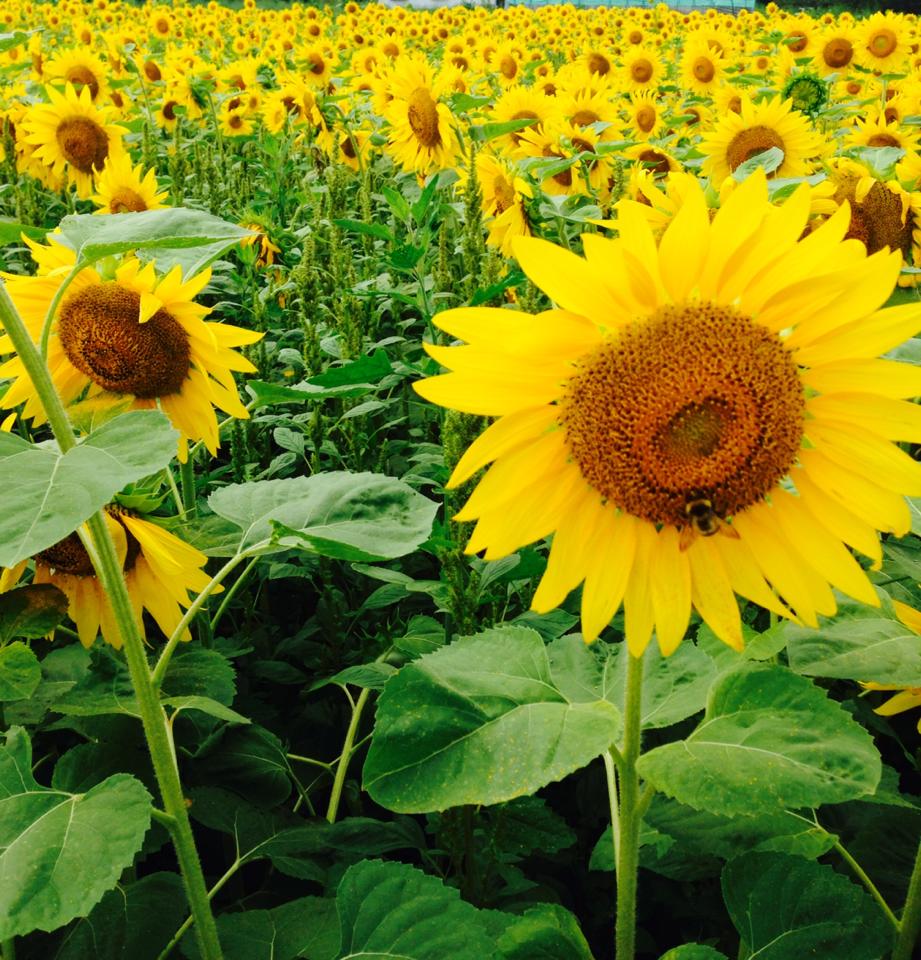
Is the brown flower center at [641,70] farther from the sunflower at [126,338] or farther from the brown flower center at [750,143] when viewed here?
the sunflower at [126,338]

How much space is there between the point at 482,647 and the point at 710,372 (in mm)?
461

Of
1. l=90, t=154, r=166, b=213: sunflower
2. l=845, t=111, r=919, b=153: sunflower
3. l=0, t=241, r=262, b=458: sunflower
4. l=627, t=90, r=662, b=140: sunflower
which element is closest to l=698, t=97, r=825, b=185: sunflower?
l=845, t=111, r=919, b=153: sunflower

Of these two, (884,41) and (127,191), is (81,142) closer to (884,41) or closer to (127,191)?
(127,191)

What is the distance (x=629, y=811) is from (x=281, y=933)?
1.88 ft

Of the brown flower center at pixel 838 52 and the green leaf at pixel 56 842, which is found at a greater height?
the green leaf at pixel 56 842

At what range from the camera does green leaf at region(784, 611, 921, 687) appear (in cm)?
121

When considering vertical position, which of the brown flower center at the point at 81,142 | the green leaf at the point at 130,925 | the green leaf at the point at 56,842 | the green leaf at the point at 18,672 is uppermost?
the brown flower center at the point at 81,142

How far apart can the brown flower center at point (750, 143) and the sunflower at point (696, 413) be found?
129 inches

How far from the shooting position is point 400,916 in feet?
4.12

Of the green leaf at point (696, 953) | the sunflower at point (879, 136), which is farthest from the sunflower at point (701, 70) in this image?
the green leaf at point (696, 953)

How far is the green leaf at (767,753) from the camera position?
39.6 inches

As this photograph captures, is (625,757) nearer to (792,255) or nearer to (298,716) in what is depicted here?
(792,255)

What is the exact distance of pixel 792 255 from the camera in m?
1.02

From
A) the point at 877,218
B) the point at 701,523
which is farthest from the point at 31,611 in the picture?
the point at 877,218
